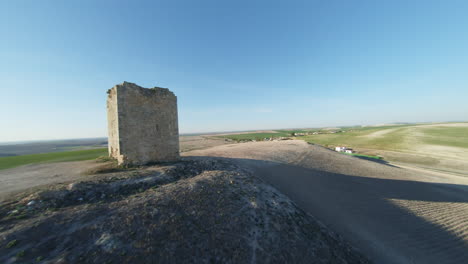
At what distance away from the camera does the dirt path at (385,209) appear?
5375 millimetres

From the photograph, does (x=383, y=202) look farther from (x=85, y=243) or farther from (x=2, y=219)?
(x=2, y=219)

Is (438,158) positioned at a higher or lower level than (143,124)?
lower

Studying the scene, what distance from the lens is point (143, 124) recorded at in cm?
909

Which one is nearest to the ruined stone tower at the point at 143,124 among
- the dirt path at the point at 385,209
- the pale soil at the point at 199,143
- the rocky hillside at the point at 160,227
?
the rocky hillside at the point at 160,227

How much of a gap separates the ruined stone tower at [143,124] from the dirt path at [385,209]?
620 centimetres

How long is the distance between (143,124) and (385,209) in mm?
13793

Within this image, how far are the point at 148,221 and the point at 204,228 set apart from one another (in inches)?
55.8

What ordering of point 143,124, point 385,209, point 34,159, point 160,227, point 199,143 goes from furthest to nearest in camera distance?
point 199,143 → point 34,159 → point 143,124 → point 385,209 → point 160,227

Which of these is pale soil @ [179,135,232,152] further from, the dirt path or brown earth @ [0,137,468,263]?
the dirt path

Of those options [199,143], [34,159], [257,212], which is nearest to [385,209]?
[257,212]

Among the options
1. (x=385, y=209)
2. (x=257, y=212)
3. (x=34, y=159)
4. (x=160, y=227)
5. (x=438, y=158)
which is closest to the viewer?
(x=160, y=227)

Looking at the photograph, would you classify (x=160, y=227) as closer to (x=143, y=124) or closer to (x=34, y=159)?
(x=143, y=124)

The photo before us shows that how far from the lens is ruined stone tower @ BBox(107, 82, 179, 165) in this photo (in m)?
8.41

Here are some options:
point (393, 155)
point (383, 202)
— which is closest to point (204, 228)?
point (383, 202)
